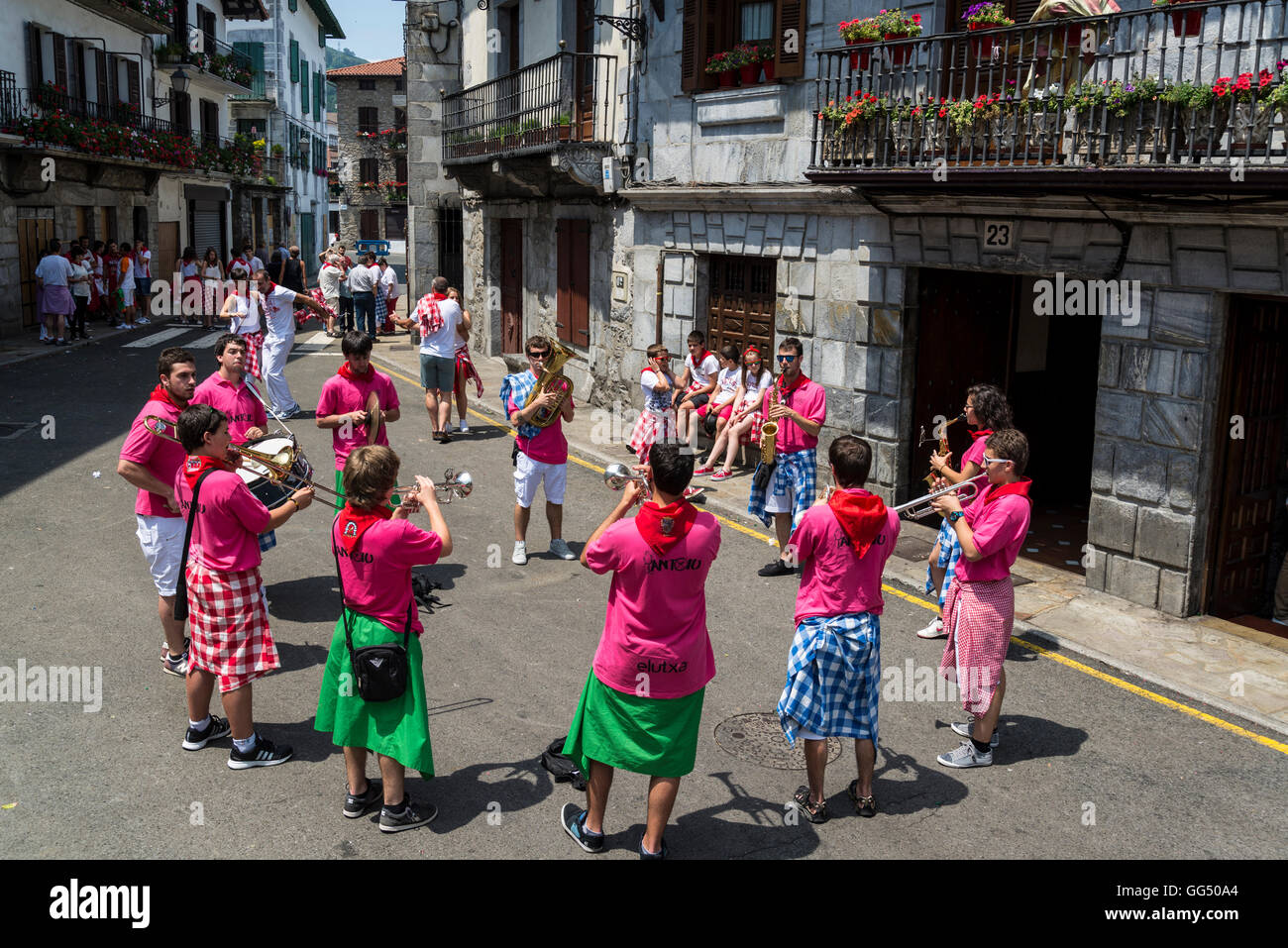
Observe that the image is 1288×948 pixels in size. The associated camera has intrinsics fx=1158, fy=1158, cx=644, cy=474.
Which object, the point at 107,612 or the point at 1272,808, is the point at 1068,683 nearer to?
the point at 1272,808

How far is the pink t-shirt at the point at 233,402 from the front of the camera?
8117 millimetres

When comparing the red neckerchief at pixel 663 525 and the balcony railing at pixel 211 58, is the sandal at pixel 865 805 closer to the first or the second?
the red neckerchief at pixel 663 525

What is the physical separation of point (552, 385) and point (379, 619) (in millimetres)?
4501

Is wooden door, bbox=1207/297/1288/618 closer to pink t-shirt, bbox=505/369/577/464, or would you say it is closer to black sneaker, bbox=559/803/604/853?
pink t-shirt, bbox=505/369/577/464

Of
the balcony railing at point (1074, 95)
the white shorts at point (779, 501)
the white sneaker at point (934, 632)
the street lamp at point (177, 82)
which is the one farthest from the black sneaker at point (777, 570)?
the street lamp at point (177, 82)

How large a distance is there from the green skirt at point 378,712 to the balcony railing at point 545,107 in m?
12.1

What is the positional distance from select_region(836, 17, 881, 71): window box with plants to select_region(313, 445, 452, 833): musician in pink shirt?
24.9 ft

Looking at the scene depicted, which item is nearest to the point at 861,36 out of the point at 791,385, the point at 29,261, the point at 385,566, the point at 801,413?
the point at 791,385

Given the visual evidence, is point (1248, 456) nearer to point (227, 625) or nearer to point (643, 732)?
point (643, 732)

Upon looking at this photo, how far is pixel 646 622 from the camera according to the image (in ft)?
16.6

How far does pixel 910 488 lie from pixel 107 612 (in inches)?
306

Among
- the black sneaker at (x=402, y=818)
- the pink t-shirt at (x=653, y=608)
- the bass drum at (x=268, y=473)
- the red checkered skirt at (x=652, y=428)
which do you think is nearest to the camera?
the pink t-shirt at (x=653, y=608)

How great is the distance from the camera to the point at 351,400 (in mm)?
8883

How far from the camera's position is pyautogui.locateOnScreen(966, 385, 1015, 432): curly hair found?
7121mm
